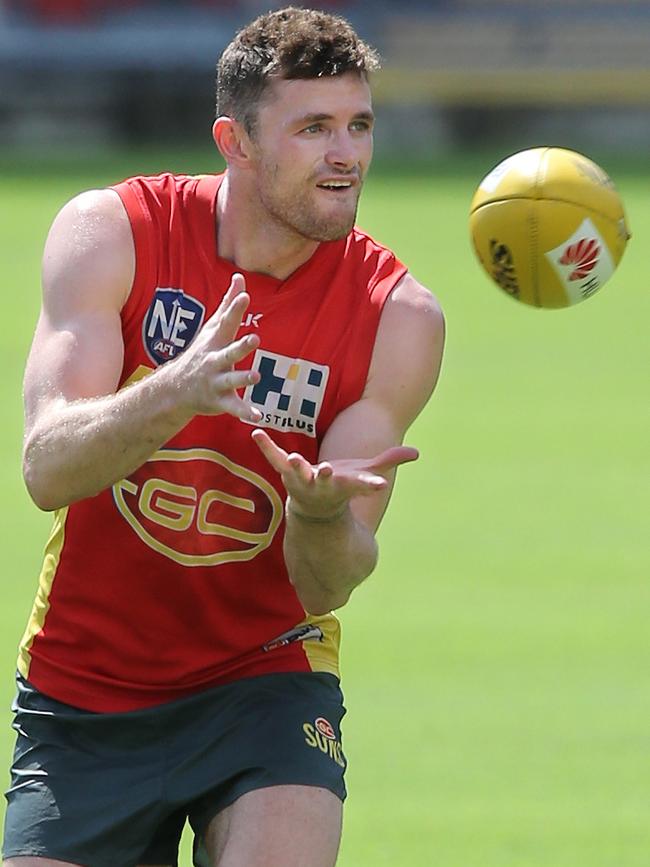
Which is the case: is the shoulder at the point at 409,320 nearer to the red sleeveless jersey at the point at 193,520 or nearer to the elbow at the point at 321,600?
→ the red sleeveless jersey at the point at 193,520

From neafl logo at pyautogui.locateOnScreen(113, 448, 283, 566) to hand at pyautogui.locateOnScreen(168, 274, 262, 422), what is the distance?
2.35ft

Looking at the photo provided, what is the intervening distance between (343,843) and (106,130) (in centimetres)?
2571

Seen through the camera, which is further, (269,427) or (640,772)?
(640,772)

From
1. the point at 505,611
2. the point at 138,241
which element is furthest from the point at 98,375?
the point at 505,611

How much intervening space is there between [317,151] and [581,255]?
109 centimetres

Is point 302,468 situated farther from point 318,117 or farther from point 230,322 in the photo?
point 318,117

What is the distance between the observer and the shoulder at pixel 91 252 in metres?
5.41

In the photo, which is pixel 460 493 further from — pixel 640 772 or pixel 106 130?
pixel 106 130

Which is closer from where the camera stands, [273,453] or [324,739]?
[273,453]

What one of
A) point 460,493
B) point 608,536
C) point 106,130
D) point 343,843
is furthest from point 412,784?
point 106,130

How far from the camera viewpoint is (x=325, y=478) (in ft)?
16.2

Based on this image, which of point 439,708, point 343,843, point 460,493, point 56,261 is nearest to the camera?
point 56,261

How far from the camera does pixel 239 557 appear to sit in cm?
555

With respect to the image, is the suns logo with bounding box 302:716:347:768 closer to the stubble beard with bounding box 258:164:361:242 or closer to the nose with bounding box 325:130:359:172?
the stubble beard with bounding box 258:164:361:242
